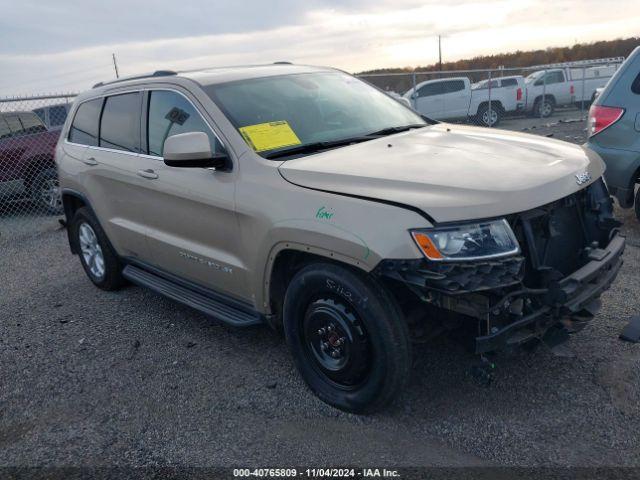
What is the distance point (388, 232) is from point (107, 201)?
303cm

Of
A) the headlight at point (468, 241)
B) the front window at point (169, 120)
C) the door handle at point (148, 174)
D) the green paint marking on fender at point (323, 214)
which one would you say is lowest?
the headlight at point (468, 241)

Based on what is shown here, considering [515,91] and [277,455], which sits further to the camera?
[515,91]

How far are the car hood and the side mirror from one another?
49cm

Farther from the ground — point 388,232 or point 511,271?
point 388,232

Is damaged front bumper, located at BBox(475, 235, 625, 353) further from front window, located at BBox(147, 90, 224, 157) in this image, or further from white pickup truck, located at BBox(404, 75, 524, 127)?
white pickup truck, located at BBox(404, 75, 524, 127)

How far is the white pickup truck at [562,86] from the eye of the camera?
21.5 metres

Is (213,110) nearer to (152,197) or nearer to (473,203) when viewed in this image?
(152,197)

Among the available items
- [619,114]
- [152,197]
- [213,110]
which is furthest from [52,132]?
[619,114]

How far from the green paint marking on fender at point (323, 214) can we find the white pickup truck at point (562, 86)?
66.5 feet

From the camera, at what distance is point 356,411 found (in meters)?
3.24

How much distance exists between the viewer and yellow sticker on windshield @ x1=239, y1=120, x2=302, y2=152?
3.56m

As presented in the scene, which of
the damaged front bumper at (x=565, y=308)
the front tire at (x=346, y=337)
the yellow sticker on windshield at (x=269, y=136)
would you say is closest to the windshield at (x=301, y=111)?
the yellow sticker on windshield at (x=269, y=136)

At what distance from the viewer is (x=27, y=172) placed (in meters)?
9.55

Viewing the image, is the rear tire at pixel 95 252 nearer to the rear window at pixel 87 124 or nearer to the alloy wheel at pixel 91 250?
the alloy wheel at pixel 91 250
